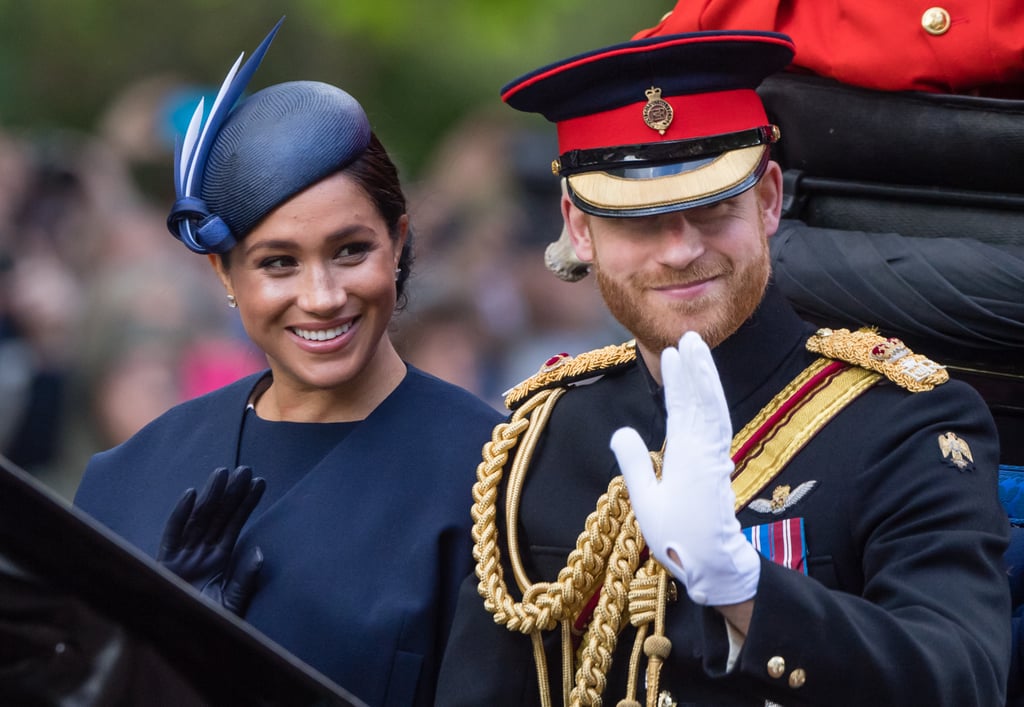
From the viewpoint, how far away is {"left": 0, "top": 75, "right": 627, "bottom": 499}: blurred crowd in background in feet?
20.3

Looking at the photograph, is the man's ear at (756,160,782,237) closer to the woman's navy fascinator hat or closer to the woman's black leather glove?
the woman's navy fascinator hat

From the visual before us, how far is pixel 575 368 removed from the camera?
305cm

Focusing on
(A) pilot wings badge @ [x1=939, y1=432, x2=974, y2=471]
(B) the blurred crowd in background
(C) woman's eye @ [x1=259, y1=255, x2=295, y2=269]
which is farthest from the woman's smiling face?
(B) the blurred crowd in background

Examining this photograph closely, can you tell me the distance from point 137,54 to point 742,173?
5.32 metres

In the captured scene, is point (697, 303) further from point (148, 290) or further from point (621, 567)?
point (148, 290)

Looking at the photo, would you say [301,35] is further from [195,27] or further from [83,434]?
[83,434]

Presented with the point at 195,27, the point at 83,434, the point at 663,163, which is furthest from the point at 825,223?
the point at 195,27

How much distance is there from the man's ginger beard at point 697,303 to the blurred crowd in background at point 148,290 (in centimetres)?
306

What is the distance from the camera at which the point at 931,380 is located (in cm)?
262

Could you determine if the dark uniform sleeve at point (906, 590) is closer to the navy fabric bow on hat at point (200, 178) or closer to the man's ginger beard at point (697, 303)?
the man's ginger beard at point (697, 303)

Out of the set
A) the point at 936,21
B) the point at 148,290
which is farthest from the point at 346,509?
the point at 148,290

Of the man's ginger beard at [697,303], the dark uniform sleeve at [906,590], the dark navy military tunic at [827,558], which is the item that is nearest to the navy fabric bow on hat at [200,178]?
the dark navy military tunic at [827,558]

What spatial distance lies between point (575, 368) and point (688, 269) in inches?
18.1

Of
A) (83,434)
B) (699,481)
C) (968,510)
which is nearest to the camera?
(699,481)
